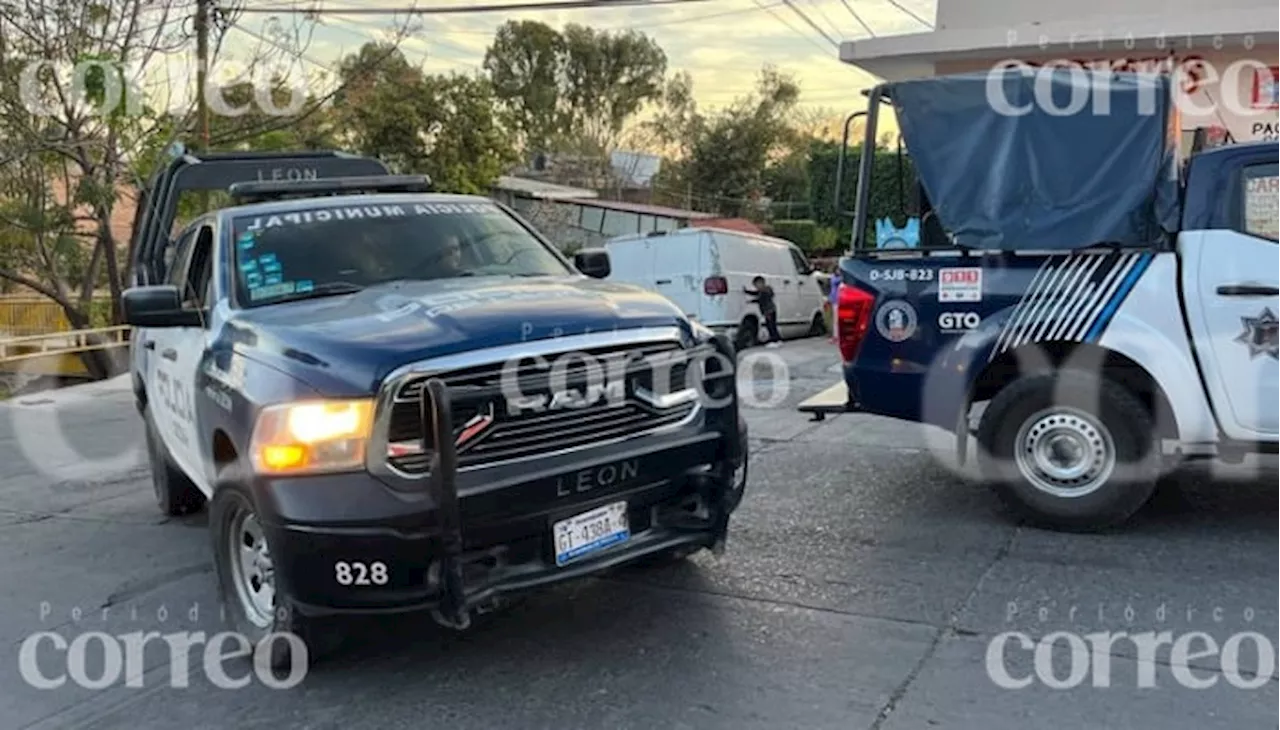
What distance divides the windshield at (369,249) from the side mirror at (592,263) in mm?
180

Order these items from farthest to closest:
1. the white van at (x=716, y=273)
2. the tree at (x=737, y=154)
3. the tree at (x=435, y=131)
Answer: the tree at (x=737, y=154) → the tree at (x=435, y=131) → the white van at (x=716, y=273)

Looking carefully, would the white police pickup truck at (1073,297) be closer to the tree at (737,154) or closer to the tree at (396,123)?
the tree at (396,123)

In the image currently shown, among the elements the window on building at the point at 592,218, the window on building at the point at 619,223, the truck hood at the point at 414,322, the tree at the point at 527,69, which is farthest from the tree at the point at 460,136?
the truck hood at the point at 414,322

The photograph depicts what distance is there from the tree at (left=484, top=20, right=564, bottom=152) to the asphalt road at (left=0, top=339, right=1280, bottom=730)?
45.7m

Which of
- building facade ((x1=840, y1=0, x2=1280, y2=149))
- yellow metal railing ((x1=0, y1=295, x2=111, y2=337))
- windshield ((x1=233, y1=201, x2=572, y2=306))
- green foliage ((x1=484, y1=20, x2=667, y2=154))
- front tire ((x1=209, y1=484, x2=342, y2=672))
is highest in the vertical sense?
green foliage ((x1=484, y1=20, x2=667, y2=154))

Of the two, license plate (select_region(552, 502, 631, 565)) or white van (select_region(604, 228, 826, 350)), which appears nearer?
license plate (select_region(552, 502, 631, 565))

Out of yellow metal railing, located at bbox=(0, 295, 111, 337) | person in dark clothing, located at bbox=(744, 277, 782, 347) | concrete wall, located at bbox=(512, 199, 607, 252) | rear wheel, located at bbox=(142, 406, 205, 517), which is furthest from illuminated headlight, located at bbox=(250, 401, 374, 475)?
concrete wall, located at bbox=(512, 199, 607, 252)

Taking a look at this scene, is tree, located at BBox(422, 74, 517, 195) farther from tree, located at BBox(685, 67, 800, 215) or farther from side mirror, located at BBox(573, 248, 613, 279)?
side mirror, located at BBox(573, 248, 613, 279)

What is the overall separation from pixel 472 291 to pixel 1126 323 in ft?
10.8

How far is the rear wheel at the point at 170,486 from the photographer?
693 centimetres

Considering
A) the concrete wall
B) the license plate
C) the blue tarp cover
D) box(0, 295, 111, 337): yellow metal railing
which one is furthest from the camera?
the concrete wall

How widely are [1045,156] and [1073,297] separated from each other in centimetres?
87

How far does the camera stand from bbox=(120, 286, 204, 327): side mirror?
4.90 metres

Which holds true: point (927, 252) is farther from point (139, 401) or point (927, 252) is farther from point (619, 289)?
point (139, 401)
